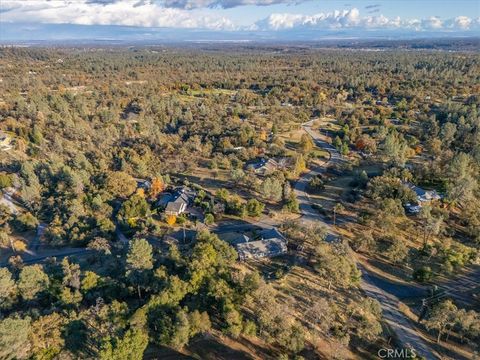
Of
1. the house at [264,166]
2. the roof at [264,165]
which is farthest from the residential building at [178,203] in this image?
the roof at [264,165]

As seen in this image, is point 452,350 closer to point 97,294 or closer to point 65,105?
point 97,294

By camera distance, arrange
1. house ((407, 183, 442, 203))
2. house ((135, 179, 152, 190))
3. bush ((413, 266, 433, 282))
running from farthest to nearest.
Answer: house ((135, 179, 152, 190)), house ((407, 183, 442, 203)), bush ((413, 266, 433, 282))

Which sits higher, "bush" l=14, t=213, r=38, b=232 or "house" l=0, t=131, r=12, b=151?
"house" l=0, t=131, r=12, b=151

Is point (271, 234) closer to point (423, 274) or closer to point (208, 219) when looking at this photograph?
point (208, 219)

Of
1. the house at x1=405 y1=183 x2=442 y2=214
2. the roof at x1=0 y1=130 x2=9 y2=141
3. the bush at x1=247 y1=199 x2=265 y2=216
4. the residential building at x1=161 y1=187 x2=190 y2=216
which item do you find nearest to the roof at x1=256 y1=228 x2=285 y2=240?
the bush at x1=247 y1=199 x2=265 y2=216

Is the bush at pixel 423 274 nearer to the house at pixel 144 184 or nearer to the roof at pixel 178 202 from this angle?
the roof at pixel 178 202

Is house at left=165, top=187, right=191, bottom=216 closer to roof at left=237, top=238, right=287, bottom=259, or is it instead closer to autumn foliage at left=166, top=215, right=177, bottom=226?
autumn foliage at left=166, top=215, right=177, bottom=226

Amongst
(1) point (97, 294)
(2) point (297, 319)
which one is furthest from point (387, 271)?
(1) point (97, 294)

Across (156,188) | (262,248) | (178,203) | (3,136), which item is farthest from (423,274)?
(3,136)
